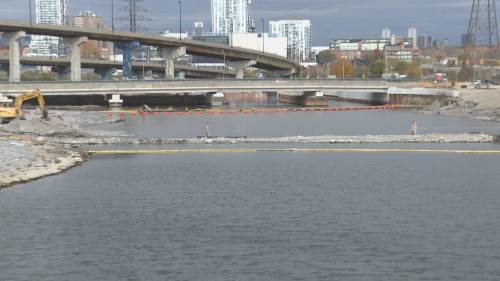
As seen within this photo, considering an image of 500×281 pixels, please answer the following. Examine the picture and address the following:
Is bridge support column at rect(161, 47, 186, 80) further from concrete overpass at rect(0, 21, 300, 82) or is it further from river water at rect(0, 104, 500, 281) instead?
river water at rect(0, 104, 500, 281)

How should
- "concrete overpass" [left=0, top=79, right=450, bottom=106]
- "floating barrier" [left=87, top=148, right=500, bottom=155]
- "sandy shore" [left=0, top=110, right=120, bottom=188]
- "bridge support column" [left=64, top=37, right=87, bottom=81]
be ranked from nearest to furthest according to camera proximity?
"sandy shore" [left=0, top=110, right=120, bottom=188] < "floating barrier" [left=87, top=148, right=500, bottom=155] < "concrete overpass" [left=0, top=79, right=450, bottom=106] < "bridge support column" [left=64, top=37, right=87, bottom=81]

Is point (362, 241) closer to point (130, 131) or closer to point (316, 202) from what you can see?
point (316, 202)

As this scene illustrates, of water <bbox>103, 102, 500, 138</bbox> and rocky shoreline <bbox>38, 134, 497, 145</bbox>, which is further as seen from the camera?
water <bbox>103, 102, 500, 138</bbox>

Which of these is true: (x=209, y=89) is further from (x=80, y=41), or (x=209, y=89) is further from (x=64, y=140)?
(x=64, y=140)

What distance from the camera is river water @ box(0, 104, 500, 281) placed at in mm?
31938

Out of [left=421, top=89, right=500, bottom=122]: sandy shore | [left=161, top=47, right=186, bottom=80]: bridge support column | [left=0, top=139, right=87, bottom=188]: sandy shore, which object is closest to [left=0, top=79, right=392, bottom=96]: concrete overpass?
[left=421, top=89, right=500, bottom=122]: sandy shore

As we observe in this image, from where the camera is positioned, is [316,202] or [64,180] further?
[64,180]

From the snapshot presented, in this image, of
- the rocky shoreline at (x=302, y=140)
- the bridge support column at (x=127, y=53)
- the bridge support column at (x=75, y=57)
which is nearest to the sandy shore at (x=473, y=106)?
the rocky shoreline at (x=302, y=140)

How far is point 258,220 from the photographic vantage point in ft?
136

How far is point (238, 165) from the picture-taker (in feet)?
215

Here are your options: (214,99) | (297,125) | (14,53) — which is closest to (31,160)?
(297,125)

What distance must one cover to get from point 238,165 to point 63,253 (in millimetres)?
32365

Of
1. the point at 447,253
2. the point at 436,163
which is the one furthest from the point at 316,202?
the point at 436,163

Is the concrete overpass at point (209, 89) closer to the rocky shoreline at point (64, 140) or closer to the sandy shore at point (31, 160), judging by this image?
the rocky shoreline at point (64, 140)
